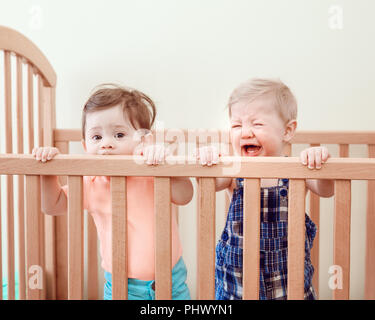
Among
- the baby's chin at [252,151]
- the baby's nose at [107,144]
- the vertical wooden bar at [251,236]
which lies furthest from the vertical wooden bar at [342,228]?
the baby's nose at [107,144]

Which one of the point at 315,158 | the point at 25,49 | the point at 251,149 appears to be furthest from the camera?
the point at 25,49

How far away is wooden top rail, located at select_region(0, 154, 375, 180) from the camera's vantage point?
0.73m

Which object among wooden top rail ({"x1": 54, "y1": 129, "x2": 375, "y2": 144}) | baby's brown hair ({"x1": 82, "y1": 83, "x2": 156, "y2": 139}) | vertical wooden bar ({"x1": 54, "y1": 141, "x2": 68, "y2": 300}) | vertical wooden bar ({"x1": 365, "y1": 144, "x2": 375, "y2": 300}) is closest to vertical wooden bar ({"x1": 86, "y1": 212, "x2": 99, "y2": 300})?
vertical wooden bar ({"x1": 54, "y1": 141, "x2": 68, "y2": 300})

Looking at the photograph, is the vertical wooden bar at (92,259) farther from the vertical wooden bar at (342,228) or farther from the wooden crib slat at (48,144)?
the vertical wooden bar at (342,228)

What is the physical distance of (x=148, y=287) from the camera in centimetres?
92

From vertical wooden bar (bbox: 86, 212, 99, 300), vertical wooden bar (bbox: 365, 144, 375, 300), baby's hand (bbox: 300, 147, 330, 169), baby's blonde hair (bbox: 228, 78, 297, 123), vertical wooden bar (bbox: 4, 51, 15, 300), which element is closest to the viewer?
baby's hand (bbox: 300, 147, 330, 169)

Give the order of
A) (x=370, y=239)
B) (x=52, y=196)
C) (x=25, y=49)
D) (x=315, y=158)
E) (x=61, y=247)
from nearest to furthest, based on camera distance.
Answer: (x=315, y=158) → (x=52, y=196) → (x=25, y=49) → (x=370, y=239) → (x=61, y=247)

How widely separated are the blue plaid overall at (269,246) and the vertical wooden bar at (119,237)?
29cm

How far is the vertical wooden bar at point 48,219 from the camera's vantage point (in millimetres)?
1317

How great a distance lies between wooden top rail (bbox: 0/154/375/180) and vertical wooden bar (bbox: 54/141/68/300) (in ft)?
1.97

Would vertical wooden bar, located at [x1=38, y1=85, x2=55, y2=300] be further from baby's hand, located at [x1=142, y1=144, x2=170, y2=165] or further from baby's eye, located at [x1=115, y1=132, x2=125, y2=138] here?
baby's hand, located at [x1=142, y1=144, x2=170, y2=165]

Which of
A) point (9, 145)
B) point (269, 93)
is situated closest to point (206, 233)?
point (269, 93)

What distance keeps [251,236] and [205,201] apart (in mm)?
108

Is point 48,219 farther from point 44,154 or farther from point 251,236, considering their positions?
point 251,236
